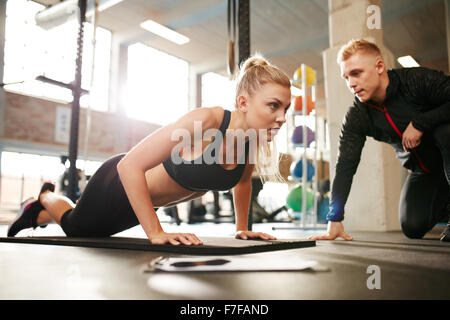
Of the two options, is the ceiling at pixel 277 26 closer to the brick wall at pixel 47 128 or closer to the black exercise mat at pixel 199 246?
the brick wall at pixel 47 128

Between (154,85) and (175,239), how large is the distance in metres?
7.82

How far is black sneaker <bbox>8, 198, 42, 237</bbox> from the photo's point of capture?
1810 mm

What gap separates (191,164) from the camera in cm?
131

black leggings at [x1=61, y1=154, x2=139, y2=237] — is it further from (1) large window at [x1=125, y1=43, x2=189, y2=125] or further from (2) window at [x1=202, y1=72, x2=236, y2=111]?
(2) window at [x1=202, y1=72, x2=236, y2=111]

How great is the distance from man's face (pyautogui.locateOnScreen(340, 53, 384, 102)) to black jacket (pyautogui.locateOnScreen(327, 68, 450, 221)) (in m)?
0.09

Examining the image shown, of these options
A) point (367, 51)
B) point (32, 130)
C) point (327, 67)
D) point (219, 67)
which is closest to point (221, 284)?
point (367, 51)

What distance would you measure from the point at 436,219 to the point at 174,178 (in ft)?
4.32

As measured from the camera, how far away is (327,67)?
10.8 ft

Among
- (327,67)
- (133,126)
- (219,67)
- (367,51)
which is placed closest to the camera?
(367,51)

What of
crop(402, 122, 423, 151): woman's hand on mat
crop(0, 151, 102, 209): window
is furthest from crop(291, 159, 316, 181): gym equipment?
crop(0, 151, 102, 209): window

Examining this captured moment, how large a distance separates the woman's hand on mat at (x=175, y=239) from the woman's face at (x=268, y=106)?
46cm

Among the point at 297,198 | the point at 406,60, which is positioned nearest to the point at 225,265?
A: the point at 297,198

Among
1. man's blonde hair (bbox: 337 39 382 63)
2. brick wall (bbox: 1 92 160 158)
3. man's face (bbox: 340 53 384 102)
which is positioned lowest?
man's face (bbox: 340 53 384 102)
